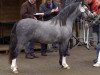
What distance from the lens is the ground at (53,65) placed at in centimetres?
891

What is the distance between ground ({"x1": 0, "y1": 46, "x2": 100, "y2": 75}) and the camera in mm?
8914

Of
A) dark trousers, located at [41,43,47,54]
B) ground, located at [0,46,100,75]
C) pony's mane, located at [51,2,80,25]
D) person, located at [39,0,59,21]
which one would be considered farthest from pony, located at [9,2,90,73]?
dark trousers, located at [41,43,47,54]

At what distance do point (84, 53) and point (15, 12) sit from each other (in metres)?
3.64

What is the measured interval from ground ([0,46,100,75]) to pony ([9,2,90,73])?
0.48 meters

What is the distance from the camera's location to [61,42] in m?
9.18

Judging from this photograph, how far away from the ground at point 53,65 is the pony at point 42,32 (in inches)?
18.7

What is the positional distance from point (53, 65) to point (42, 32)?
1440mm

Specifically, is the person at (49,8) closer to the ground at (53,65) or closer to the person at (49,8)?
the person at (49,8)

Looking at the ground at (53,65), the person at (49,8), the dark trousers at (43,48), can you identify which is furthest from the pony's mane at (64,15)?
the dark trousers at (43,48)

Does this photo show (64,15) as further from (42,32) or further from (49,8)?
(49,8)

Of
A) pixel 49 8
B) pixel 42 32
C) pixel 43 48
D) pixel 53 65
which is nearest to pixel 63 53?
pixel 53 65

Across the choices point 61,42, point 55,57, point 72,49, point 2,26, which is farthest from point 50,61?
point 2,26

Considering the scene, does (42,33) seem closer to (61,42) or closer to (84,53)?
(61,42)

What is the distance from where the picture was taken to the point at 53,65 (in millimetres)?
→ 9945
